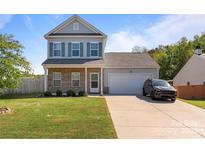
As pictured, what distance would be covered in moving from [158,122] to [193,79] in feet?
70.5

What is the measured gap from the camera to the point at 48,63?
27.5m

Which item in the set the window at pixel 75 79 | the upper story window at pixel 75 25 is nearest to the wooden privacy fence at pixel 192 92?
the window at pixel 75 79

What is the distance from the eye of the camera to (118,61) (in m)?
31.7

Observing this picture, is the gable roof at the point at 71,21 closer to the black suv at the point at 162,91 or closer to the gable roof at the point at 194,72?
the black suv at the point at 162,91

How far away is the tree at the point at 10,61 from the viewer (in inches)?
602

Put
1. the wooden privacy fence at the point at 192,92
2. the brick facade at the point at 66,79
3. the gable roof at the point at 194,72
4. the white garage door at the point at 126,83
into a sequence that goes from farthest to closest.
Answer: the gable roof at the point at 194,72 → the white garage door at the point at 126,83 → the brick facade at the point at 66,79 → the wooden privacy fence at the point at 192,92

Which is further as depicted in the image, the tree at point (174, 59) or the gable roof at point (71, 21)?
the tree at point (174, 59)

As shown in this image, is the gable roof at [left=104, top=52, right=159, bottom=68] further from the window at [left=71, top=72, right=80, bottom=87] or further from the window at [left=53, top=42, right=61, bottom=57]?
the window at [left=53, top=42, right=61, bottom=57]

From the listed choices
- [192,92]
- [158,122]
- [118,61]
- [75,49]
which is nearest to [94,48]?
[75,49]

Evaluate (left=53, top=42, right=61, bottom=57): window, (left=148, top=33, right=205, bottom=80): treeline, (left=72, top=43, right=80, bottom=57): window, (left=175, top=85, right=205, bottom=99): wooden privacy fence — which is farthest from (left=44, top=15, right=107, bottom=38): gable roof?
(left=148, top=33, right=205, bottom=80): treeline

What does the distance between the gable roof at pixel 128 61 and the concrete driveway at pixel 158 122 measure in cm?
1321
